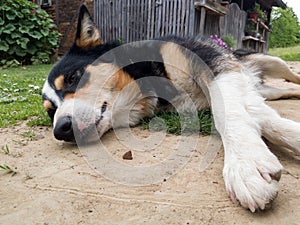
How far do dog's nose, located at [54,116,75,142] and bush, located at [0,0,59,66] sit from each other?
817 centimetres

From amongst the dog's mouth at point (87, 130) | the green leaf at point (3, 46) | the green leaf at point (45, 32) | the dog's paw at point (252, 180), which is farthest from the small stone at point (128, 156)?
the green leaf at point (45, 32)

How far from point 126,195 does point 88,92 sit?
117 cm

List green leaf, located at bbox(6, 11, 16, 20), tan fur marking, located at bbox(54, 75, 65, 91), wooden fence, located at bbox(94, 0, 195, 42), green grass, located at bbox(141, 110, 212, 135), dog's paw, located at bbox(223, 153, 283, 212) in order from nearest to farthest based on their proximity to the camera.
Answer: dog's paw, located at bbox(223, 153, 283, 212)
green grass, located at bbox(141, 110, 212, 135)
tan fur marking, located at bbox(54, 75, 65, 91)
wooden fence, located at bbox(94, 0, 195, 42)
green leaf, located at bbox(6, 11, 16, 20)

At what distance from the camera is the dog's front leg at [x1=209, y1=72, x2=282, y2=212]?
122 cm

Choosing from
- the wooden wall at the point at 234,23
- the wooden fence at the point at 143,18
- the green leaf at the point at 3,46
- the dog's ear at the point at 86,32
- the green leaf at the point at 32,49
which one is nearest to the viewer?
the dog's ear at the point at 86,32

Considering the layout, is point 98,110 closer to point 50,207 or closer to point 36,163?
point 36,163

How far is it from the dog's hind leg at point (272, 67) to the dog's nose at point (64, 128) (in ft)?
8.01

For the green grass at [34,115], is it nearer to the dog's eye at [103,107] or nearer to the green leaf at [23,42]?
the dog's eye at [103,107]

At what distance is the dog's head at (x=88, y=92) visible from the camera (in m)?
2.15

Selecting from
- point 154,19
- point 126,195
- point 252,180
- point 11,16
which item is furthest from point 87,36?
point 11,16

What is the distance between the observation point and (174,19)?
864cm

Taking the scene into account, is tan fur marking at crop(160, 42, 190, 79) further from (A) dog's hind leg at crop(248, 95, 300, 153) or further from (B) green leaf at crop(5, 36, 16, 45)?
(B) green leaf at crop(5, 36, 16, 45)

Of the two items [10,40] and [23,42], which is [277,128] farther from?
[10,40]

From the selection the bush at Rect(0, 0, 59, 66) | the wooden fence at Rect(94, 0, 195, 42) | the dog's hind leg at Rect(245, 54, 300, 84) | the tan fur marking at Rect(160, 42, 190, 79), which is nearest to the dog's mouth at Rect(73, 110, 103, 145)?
the tan fur marking at Rect(160, 42, 190, 79)
